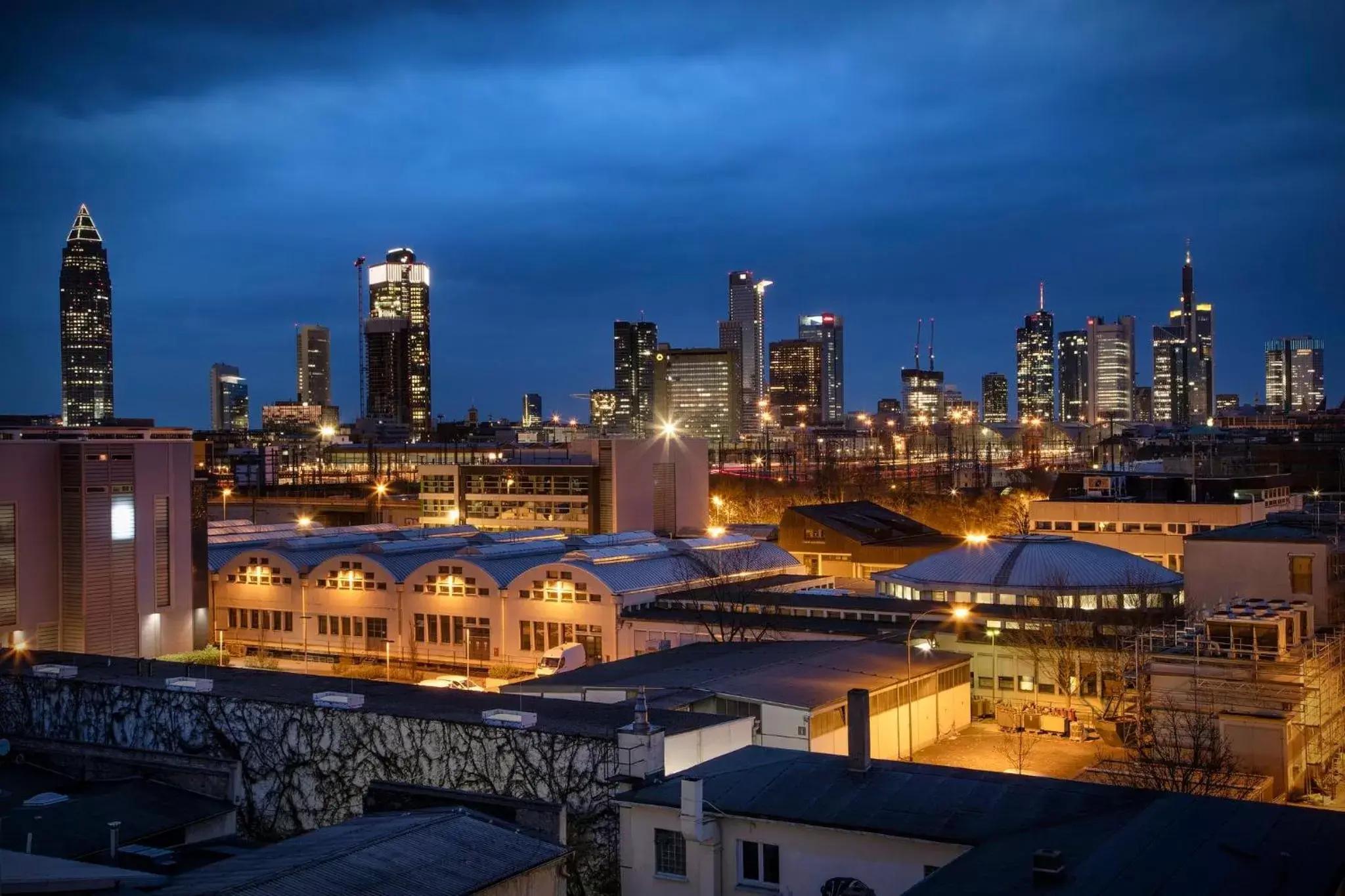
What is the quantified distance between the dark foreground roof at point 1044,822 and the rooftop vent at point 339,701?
760 centimetres

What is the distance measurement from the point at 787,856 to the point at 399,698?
11208 mm

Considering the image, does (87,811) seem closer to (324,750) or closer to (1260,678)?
(324,750)

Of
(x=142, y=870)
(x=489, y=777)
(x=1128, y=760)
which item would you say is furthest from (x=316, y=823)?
(x=1128, y=760)

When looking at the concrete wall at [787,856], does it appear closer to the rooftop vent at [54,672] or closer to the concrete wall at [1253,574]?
the rooftop vent at [54,672]

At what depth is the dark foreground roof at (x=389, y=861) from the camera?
1527 cm

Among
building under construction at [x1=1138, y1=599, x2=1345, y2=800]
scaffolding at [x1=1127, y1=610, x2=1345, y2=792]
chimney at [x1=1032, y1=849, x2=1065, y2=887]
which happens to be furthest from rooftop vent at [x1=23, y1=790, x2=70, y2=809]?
scaffolding at [x1=1127, y1=610, x2=1345, y2=792]

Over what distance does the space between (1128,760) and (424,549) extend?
121 feet

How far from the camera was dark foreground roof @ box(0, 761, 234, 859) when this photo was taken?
20.2 metres

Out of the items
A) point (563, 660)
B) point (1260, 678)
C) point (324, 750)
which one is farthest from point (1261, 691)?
point (563, 660)

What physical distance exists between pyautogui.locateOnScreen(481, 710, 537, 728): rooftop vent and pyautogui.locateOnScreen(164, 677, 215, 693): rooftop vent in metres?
7.33

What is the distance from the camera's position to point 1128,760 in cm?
2614

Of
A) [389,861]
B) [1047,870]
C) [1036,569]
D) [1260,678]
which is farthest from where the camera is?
[1036,569]

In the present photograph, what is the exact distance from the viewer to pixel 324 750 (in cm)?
2453

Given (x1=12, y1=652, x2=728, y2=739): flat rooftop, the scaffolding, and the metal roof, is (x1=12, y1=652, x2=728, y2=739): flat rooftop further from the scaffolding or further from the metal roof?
the metal roof
